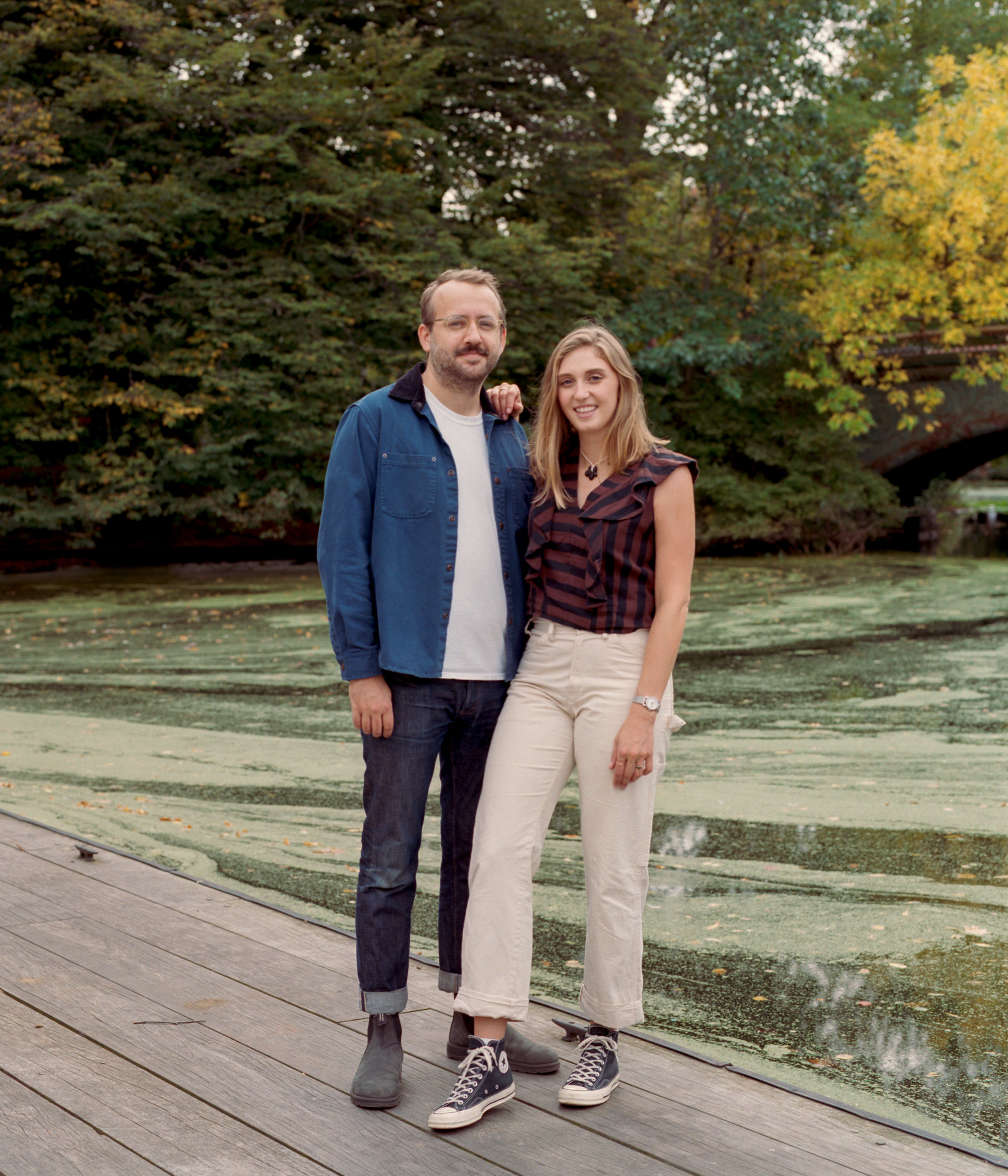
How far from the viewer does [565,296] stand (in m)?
19.1

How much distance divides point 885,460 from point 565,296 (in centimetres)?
689

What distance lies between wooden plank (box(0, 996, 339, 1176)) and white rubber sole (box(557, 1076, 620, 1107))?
1.55 ft

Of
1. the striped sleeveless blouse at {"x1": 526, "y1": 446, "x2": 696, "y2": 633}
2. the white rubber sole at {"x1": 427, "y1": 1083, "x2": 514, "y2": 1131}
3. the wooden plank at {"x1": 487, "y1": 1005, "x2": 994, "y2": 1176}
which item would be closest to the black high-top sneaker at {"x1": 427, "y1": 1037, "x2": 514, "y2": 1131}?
the white rubber sole at {"x1": 427, "y1": 1083, "x2": 514, "y2": 1131}

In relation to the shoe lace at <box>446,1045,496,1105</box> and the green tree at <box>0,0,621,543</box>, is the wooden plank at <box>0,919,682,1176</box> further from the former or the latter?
the green tree at <box>0,0,621,543</box>

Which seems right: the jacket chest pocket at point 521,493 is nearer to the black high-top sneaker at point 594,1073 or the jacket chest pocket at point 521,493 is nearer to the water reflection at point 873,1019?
the black high-top sneaker at point 594,1073

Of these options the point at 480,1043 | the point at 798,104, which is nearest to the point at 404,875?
the point at 480,1043

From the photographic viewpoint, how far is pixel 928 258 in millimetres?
19156

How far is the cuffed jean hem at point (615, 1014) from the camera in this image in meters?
2.39

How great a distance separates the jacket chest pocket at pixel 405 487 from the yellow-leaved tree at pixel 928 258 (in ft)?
58.1

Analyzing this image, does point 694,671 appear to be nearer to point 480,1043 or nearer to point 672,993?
point 672,993

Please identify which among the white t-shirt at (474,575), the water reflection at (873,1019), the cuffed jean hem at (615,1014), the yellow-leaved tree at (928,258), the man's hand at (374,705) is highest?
the yellow-leaved tree at (928,258)

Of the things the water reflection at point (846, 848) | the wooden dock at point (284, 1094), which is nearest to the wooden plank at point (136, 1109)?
the wooden dock at point (284, 1094)

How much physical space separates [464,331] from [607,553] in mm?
511

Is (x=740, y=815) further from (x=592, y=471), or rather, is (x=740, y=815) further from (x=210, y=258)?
(x=210, y=258)
